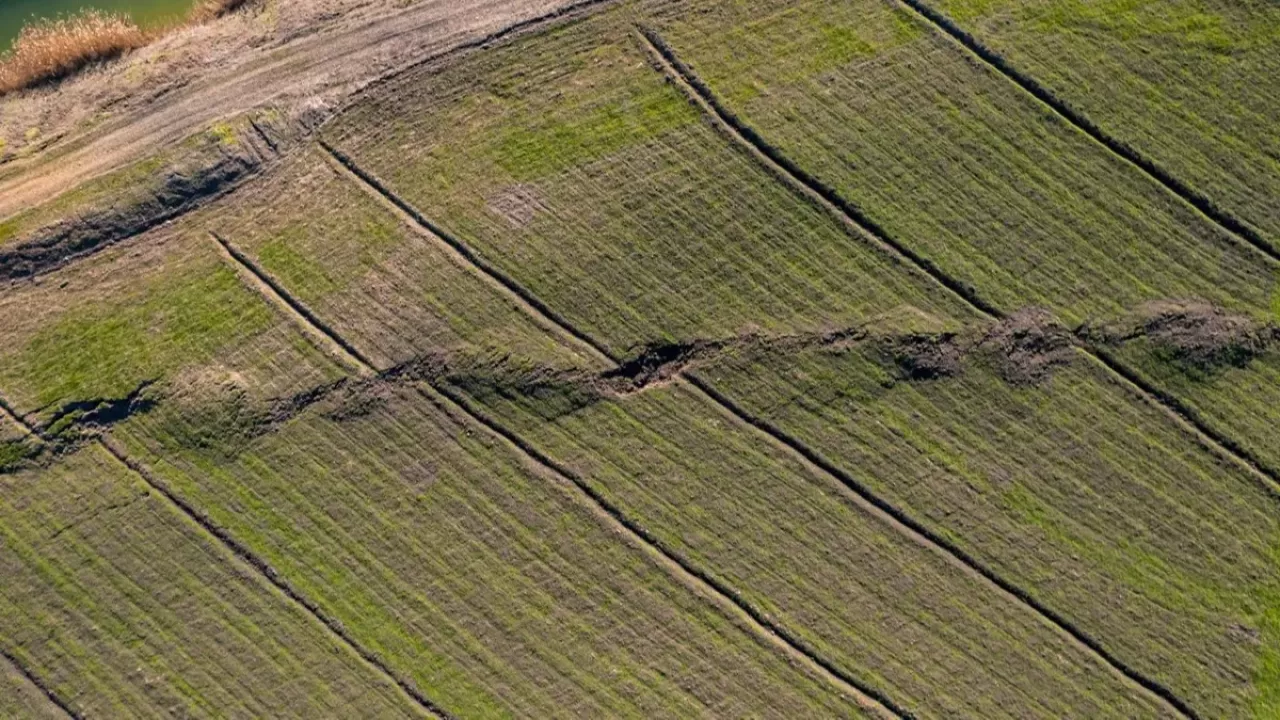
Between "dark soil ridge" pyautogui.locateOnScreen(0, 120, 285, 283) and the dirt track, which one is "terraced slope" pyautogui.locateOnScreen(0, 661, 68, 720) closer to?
"dark soil ridge" pyautogui.locateOnScreen(0, 120, 285, 283)

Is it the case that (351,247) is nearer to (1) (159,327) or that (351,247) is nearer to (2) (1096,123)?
(1) (159,327)

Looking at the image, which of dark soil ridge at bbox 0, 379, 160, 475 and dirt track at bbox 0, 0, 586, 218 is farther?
dirt track at bbox 0, 0, 586, 218

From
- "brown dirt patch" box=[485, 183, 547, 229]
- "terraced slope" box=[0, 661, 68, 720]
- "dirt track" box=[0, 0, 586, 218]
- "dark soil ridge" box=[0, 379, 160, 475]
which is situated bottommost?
"terraced slope" box=[0, 661, 68, 720]

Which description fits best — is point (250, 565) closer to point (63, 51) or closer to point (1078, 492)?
point (63, 51)

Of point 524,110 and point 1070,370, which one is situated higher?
point 524,110

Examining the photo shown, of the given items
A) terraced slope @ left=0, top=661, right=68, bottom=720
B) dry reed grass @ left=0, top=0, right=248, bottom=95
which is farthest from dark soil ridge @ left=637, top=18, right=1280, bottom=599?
terraced slope @ left=0, top=661, right=68, bottom=720

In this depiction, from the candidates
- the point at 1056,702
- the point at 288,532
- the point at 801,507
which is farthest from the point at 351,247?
the point at 1056,702

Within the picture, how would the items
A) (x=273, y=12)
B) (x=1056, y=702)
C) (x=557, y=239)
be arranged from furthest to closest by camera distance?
(x=273, y=12)
(x=557, y=239)
(x=1056, y=702)
